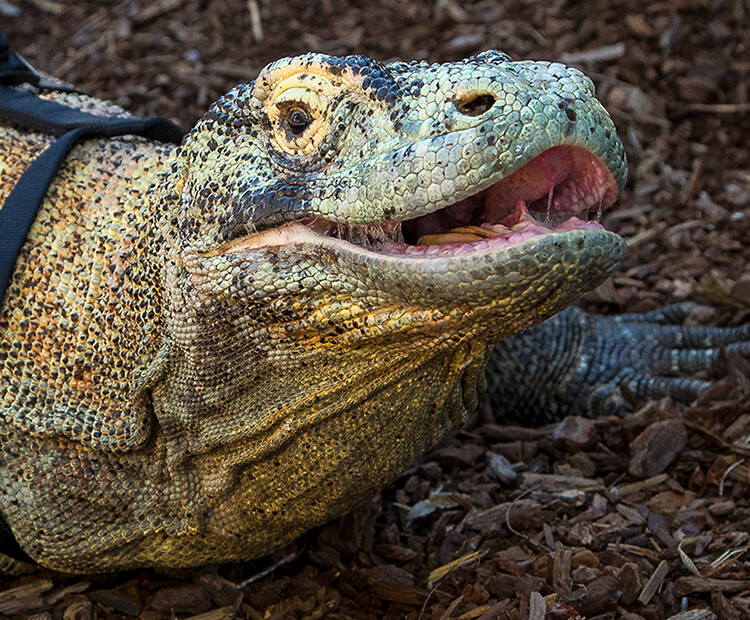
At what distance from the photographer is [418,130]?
2.70 m

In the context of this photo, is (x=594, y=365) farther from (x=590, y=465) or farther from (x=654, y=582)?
(x=654, y=582)

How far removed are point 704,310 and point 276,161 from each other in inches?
135

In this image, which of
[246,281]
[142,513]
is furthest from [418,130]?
[142,513]

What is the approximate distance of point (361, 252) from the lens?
2.80 metres

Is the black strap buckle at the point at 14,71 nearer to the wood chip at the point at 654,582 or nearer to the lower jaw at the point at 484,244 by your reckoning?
the lower jaw at the point at 484,244

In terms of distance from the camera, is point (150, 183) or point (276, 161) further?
point (150, 183)

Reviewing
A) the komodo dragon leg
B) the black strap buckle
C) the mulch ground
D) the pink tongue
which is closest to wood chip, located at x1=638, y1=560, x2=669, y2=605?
the mulch ground

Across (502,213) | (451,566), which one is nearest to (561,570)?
(451,566)

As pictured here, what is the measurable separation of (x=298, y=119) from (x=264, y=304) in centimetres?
55

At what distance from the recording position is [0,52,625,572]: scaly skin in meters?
2.66

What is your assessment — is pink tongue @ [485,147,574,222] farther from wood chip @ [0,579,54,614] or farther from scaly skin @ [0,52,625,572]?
wood chip @ [0,579,54,614]

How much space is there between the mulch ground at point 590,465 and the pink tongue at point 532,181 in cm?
154

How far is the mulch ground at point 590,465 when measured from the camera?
386 cm

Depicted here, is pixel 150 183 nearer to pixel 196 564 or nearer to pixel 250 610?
pixel 196 564
